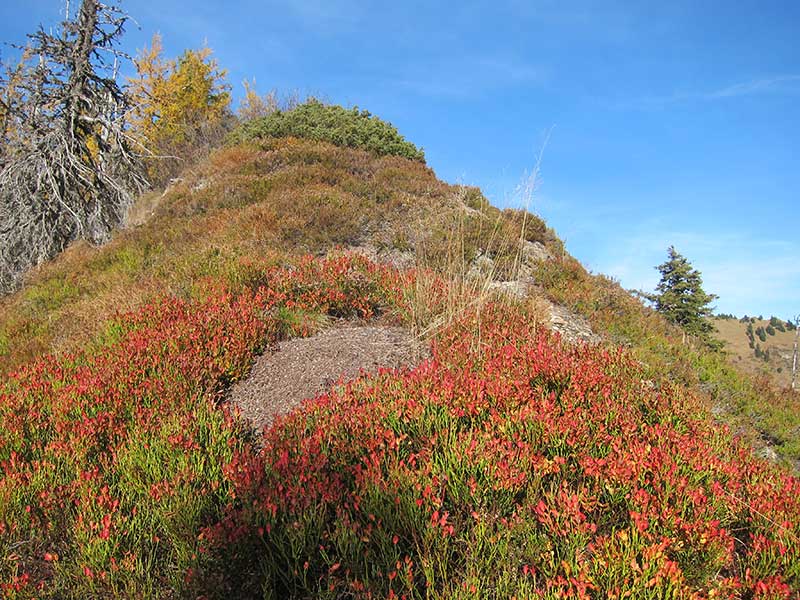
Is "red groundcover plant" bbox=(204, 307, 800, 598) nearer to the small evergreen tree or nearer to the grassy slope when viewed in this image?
the grassy slope

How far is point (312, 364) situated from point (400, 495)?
2.60 metres

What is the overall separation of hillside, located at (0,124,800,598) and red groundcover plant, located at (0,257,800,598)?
2 centimetres

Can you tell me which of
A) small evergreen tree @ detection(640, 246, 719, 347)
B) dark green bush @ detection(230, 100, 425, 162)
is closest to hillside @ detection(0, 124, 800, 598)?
dark green bush @ detection(230, 100, 425, 162)

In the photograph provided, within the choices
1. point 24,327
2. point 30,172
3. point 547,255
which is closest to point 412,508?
point 24,327

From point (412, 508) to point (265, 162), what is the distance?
13103 millimetres

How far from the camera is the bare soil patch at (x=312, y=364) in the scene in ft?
14.4

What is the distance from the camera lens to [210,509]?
2721 mm

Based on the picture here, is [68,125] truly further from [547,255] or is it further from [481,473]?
[481,473]

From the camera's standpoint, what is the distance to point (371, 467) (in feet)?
9.00

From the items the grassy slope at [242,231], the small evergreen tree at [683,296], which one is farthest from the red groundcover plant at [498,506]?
the small evergreen tree at [683,296]

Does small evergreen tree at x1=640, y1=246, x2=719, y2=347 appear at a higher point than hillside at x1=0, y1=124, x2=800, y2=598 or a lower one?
higher

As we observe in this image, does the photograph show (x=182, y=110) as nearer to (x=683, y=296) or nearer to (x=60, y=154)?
(x=60, y=154)

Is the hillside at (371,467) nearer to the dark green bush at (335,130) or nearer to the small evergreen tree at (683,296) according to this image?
the dark green bush at (335,130)

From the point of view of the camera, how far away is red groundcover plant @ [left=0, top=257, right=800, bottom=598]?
2264 millimetres
